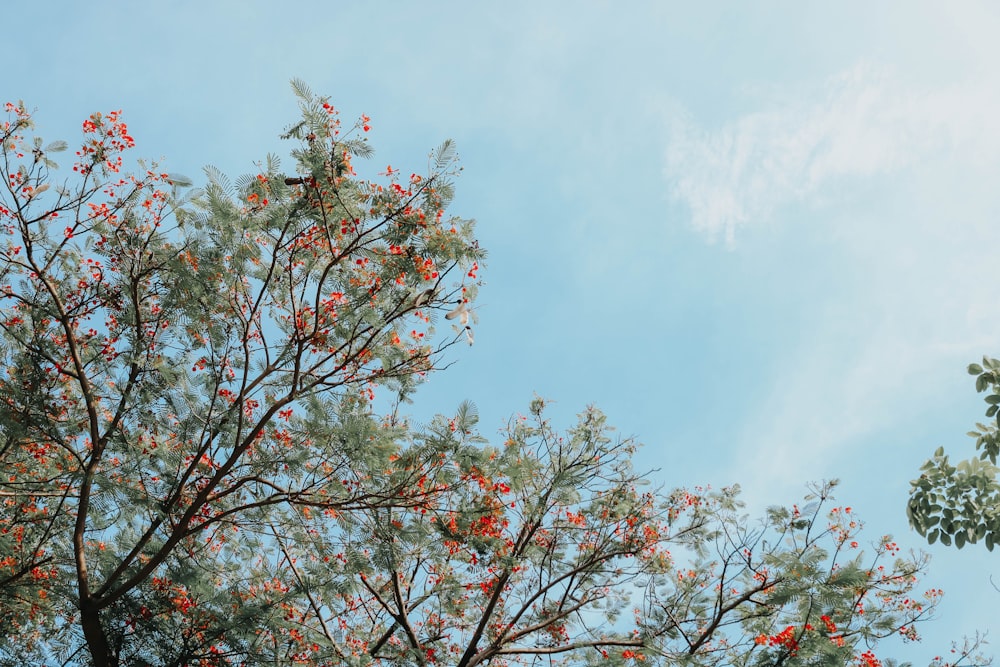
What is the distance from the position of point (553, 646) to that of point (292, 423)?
341 cm

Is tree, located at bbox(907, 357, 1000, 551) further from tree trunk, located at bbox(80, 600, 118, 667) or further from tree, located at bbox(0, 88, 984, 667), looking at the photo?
tree trunk, located at bbox(80, 600, 118, 667)

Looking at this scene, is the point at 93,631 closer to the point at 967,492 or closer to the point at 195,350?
the point at 195,350

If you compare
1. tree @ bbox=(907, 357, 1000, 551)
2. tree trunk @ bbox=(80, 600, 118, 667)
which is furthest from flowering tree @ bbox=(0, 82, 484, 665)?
tree @ bbox=(907, 357, 1000, 551)

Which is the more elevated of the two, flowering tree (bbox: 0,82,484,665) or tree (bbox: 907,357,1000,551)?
flowering tree (bbox: 0,82,484,665)

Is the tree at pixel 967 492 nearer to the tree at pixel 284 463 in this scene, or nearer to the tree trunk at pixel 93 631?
the tree at pixel 284 463

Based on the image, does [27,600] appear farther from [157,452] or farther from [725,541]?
[725,541]

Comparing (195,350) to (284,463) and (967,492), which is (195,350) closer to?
(284,463)

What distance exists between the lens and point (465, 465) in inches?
244

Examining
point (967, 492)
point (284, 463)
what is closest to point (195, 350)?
point (284, 463)

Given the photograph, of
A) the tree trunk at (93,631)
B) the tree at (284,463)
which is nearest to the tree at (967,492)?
the tree at (284,463)

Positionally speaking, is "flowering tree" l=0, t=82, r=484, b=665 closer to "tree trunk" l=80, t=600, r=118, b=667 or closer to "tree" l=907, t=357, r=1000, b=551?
"tree trunk" l=80, t=600, r=118, b=667

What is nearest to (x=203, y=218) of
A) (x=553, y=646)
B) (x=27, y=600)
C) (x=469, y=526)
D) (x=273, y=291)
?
(x=273, y=291)

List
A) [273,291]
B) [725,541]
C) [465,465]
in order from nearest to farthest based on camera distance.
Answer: [465,465] → [273,291] → [725,541]

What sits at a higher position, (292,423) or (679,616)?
(292,423)
